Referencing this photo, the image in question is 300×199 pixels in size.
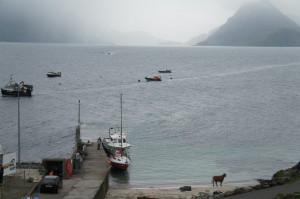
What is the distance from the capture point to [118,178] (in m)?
46.3

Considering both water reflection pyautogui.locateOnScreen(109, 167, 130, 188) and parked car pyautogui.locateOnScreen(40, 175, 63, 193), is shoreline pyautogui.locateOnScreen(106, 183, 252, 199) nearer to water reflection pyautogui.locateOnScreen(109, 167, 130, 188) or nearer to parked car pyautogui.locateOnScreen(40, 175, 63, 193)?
water reflection pyautogui.locateOnScreen(109, 167, 130, 188)

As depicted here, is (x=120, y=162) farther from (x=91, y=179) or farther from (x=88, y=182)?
(x=88, y=182)

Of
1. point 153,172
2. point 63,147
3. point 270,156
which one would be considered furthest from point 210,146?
point 63,147

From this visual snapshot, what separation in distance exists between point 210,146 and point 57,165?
95.6 feet

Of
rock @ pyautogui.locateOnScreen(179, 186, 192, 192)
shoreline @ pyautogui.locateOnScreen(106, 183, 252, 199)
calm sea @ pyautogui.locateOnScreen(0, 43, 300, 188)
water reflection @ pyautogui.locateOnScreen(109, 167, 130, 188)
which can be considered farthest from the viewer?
calm sea @ pyautogui.locateOnScreen(0, 43, 300, 188)

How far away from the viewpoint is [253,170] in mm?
49906

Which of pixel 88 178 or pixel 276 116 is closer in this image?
pixel 88 178

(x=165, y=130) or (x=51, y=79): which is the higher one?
(x=51, y=79)

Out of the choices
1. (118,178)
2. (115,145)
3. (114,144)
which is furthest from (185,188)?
(114,144)

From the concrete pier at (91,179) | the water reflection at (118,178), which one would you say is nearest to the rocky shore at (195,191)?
the concrete pier at (91,179)

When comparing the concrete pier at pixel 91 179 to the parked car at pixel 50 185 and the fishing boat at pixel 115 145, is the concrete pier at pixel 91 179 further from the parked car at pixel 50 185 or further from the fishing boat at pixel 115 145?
the fishing boat at pixel 115 145

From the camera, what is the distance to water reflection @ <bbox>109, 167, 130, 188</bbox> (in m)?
44.2

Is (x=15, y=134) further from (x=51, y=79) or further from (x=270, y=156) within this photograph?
(x=51, y=79)

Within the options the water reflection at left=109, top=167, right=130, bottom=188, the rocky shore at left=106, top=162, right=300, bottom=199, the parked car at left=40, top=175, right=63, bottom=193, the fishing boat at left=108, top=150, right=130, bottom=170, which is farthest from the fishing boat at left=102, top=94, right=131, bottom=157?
the parked car at left=40, top=175, right=63, bottom=193
